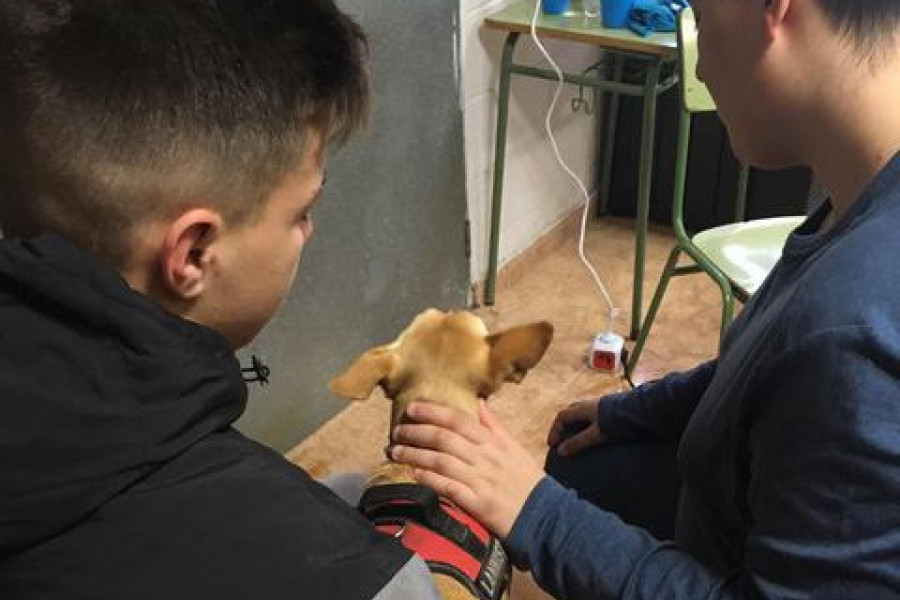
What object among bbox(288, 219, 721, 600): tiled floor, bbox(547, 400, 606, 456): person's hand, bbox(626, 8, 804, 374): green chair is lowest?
bbox(288, 219, 721, 600): tiled floor

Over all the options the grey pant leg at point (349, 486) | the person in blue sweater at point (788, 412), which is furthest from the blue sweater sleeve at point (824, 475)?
the grey pant leg at point (349, 486)

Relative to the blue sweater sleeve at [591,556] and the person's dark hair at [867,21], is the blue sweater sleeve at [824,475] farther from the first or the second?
the person's dark hair at [867,21]

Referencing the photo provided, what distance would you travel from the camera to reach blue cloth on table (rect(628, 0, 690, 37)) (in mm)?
2502

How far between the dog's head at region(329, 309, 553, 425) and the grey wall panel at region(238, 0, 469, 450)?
737mm

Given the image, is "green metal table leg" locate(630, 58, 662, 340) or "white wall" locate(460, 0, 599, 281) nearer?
"green metal table leg" locate(630, 58, 662, 340)

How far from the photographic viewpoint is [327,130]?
0.99 m

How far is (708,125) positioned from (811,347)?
8.15ft

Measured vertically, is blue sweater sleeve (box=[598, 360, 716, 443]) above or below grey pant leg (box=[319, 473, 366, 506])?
above

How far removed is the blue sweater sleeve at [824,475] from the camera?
A: 837mm

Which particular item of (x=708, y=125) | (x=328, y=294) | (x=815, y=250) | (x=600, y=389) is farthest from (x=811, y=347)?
(x=708, y=125)

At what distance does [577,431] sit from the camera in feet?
5.51

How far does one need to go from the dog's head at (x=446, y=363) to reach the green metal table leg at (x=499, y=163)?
1.35 m

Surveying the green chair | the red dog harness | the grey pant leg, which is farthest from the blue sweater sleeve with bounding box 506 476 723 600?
the green chair

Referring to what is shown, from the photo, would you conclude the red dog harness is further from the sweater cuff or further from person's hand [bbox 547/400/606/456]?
person's hand [bbox 547/400/606/456]
